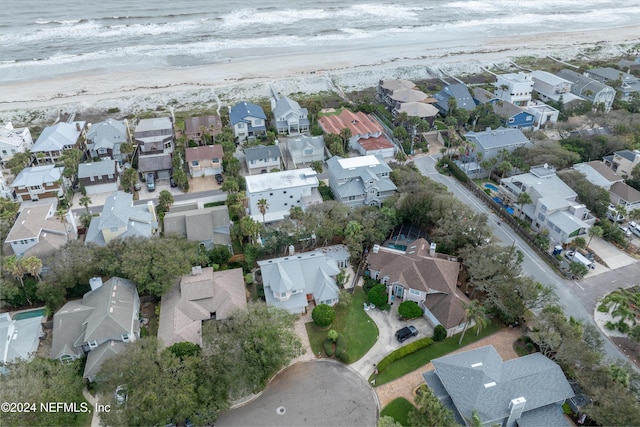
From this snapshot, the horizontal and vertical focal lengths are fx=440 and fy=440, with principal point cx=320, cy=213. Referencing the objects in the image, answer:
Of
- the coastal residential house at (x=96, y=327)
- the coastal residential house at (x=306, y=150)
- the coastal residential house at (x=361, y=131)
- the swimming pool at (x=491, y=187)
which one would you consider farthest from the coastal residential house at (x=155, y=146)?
the swimming pool at (x=491, y=187)

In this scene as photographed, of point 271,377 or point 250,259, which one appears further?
point 250,259

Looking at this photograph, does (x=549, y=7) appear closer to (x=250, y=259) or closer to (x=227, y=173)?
(x=227, y=173)

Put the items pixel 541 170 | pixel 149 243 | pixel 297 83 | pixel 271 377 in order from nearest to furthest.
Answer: pixel 271 377 → pixel 149 243 → pixel 541 170 → pixel 297 83

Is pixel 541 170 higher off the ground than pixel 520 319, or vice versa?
pixel 541 170

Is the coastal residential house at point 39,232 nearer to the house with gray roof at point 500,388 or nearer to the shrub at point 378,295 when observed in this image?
the shrub at point 378,295

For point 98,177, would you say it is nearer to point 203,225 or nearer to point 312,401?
point 203,225

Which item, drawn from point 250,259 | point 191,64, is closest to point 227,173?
point 250,259

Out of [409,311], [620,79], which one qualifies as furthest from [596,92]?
[409,311]
